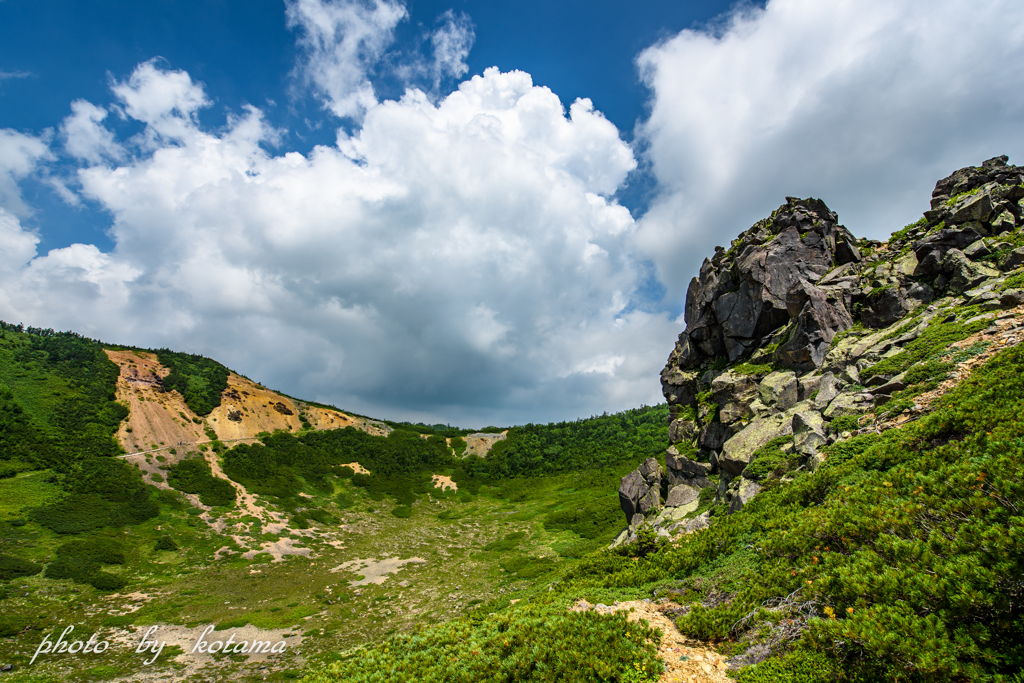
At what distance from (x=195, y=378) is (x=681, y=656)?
111415mm

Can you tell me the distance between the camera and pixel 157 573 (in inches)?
1475

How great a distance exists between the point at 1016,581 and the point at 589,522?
53.4 metres

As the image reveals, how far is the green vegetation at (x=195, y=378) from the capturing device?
265 feet

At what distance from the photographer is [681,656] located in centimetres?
942

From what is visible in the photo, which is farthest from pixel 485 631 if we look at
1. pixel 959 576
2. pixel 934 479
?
pixel 934 479

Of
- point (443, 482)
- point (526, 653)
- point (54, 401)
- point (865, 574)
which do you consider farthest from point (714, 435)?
point (54, 401)

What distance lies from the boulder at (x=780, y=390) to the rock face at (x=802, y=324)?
98mm

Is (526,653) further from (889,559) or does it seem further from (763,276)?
(763,276)

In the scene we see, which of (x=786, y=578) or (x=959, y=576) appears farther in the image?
(x=786, y=578)

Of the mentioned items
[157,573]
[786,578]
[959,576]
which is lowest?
[157,573]

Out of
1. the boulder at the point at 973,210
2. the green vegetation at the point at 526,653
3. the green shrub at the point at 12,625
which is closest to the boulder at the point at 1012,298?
the boulder at the point at 973,210

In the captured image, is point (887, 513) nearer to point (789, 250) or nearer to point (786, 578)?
point (786, 578)

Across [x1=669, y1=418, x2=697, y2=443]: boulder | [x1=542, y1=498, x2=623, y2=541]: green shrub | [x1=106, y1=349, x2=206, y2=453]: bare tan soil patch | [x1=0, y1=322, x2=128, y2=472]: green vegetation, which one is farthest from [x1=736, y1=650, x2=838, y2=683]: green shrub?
[x1=106, y1=349, x2=206, y2=453]: bare tan soil patch

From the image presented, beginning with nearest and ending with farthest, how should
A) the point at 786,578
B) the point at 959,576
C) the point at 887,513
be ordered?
the point at 959,576, the point at 887,513, the point at 786,578
